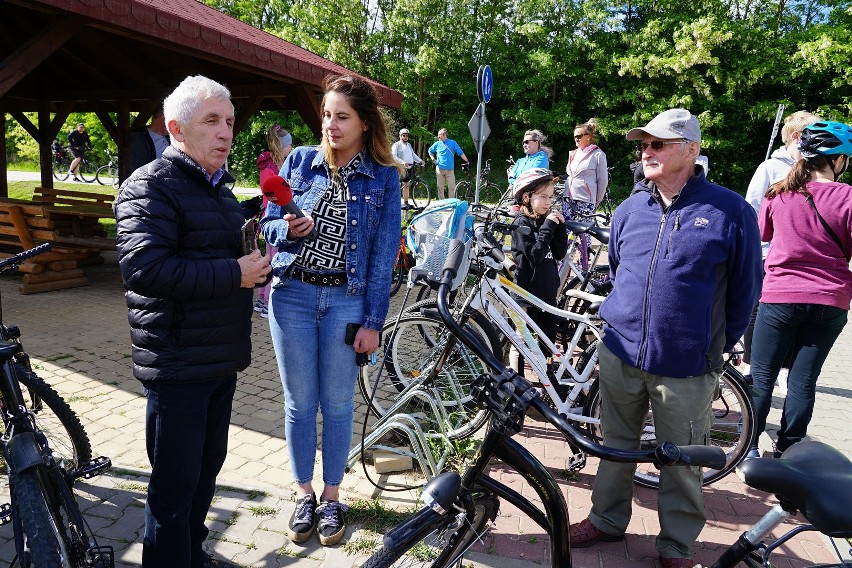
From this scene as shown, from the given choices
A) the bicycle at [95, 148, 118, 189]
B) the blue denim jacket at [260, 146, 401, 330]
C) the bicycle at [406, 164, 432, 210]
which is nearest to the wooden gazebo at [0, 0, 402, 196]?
the blue denim jacket at [260, 146, 401, 330]

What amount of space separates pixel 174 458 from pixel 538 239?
2702mm

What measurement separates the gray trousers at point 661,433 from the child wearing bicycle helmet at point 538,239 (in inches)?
48.5

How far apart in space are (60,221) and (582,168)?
24.4ft

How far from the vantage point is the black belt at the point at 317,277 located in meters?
2.50

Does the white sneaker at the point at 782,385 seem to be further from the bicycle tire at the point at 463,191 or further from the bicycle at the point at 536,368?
the bicycle tire at the point at 463,191

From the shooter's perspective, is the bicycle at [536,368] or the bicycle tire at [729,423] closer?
the bicycle tire at [729,423]

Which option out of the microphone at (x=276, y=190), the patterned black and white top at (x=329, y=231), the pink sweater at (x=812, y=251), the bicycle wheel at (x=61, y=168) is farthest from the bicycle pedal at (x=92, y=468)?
the bicycle wheel at (x=61, y=168)

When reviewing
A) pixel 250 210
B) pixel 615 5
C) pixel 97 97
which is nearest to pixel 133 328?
pixel 250 210

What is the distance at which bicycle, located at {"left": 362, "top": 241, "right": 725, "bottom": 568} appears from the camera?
1.60 m

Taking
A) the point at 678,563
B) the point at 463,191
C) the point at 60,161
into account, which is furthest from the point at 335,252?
the point at 60,161

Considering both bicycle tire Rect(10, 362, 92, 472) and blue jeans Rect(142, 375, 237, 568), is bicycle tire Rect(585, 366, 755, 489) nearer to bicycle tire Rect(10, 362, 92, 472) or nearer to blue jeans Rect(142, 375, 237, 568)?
blue jeans Rect(142, 375, 237, 568)

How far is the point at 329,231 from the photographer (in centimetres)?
249

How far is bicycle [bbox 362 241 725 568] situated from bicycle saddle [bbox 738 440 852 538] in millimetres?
479

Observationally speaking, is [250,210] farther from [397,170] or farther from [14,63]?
[14,63]
